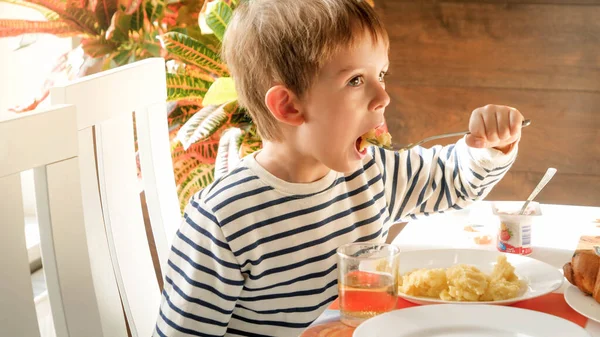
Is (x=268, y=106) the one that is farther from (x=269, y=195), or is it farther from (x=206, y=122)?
(x=206, y=122)

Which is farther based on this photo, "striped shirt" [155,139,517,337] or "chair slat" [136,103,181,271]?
"chair slat" [136,103,181,271]

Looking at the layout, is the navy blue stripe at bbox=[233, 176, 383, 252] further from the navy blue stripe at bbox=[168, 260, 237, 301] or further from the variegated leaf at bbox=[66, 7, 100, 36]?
the variegated leaf at bbox=[66, 7, 100, 36]

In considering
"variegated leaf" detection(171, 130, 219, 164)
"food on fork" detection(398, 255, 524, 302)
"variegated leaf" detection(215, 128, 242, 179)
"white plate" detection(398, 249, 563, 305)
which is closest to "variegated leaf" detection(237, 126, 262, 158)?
"variegated leaf" detection(215, 128, 242, 179)

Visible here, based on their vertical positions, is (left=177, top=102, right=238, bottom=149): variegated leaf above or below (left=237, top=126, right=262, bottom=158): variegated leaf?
above

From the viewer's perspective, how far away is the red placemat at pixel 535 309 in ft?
2.87

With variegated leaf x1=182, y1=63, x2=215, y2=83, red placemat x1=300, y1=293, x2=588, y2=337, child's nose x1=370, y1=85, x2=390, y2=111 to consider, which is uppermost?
variegated leaf x1=182, y1=63, x2=215, y2=83

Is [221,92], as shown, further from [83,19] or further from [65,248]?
[65,248]

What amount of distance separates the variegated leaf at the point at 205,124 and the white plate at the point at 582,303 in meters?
1.31

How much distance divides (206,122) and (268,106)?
0.92 m

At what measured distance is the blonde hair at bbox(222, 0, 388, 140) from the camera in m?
1.18

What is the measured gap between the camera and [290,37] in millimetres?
1201

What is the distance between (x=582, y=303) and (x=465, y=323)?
16cm

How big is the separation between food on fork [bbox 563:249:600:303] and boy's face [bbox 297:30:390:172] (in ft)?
1.16

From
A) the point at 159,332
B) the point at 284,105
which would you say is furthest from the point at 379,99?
the point at 159,332
